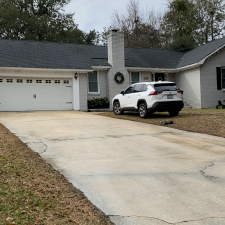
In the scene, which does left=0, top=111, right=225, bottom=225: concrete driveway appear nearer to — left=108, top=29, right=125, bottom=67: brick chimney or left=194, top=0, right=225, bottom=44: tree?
left=108, top=29, right=125, bottom=67: brick chimney

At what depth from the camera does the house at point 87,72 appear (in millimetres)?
18250

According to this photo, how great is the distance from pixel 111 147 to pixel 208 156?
7.78 feet

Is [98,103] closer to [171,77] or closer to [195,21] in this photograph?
[171,77]

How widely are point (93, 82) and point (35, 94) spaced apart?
170 inches

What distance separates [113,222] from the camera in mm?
3383

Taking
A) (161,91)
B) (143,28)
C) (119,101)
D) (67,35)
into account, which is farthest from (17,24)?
(161,91)

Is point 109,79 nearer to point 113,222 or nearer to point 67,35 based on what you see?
point 113,222

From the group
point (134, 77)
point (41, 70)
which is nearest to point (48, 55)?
point (41, 70)

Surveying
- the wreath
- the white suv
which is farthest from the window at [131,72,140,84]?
the white suv

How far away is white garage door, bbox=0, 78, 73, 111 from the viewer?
17930 mm

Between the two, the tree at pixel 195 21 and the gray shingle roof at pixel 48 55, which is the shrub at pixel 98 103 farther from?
the tree at pixel 195 21

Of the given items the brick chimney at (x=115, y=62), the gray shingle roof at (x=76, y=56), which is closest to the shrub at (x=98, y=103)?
the brick chimney at (x=115, y=62)

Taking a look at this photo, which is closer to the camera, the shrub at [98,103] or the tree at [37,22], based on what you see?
the shrub at [98,103]

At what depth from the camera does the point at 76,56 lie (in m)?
21.1
